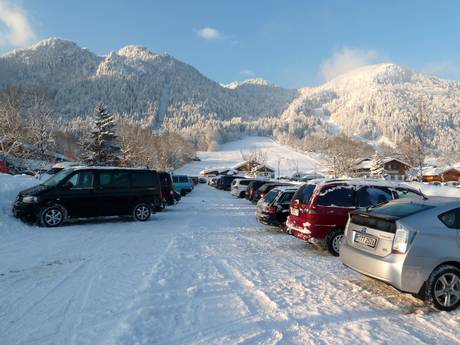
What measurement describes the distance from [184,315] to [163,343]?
2.68ft

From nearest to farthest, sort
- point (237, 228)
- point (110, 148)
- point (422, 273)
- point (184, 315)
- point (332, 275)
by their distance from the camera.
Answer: point (184, 315), point (422, 273), point (332, 275), point (237, 228), point (110, 148)

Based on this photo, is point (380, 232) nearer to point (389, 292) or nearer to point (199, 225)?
point (389, 292)

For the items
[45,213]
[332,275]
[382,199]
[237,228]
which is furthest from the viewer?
[237,228]

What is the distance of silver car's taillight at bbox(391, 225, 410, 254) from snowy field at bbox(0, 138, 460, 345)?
2.73ft

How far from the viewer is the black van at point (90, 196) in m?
12.0

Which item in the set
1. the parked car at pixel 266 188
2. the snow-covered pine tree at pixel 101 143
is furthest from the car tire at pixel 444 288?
the snow-covered pine tree at pixel 101 143

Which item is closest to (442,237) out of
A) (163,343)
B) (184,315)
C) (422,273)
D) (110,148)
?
(422,273)

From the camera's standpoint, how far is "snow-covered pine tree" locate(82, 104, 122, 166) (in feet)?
145

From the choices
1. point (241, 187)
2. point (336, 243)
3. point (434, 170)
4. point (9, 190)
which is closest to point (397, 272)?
point (336, 243)

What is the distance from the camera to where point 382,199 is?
9750 mm

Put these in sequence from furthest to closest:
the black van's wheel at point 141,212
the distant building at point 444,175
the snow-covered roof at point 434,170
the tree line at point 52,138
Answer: the distant building at point 444,175 → the snow-covered roof at point 434,170 → the tree line at point 52,138 → the black van's wheel at point 141,212

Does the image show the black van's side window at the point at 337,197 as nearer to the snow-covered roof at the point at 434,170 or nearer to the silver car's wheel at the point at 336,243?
the silver car's wheel at the point at 336,243

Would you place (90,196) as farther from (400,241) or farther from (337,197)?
(400,241)

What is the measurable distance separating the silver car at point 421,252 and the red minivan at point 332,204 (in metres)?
3.21
